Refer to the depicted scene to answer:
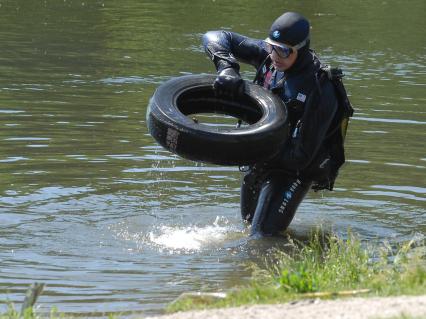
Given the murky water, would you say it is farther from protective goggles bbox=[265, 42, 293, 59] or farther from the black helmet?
the black helmet

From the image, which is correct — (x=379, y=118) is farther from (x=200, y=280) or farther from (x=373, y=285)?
(x=373, y=285)

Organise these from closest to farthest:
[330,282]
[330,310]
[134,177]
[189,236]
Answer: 1. [330,310]
2. [330,282]
3. [189,236]
4. [134,177]

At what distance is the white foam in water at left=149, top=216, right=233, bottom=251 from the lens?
9295mm

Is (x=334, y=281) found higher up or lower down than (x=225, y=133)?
lower down

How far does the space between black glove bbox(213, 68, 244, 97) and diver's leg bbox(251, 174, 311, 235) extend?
0.85m

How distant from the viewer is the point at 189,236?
959 centimetres

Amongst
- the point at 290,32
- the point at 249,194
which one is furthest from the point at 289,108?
the point at 249,194

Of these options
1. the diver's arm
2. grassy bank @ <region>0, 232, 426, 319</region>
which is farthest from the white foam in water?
grassy bank @ <region>0, 232, 426, 319</region>

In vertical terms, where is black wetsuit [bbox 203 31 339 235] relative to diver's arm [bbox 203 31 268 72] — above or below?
below

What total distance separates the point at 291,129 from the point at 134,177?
3019 mm

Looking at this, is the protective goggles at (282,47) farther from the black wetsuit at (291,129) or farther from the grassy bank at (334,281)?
the grassy bank at (334,281)

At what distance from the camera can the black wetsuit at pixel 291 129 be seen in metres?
8.64

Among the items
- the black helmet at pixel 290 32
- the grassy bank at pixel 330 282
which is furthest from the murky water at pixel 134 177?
the black helmet at pixel 290 32

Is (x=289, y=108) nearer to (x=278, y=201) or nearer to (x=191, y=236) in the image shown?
(x=278, y=201)
